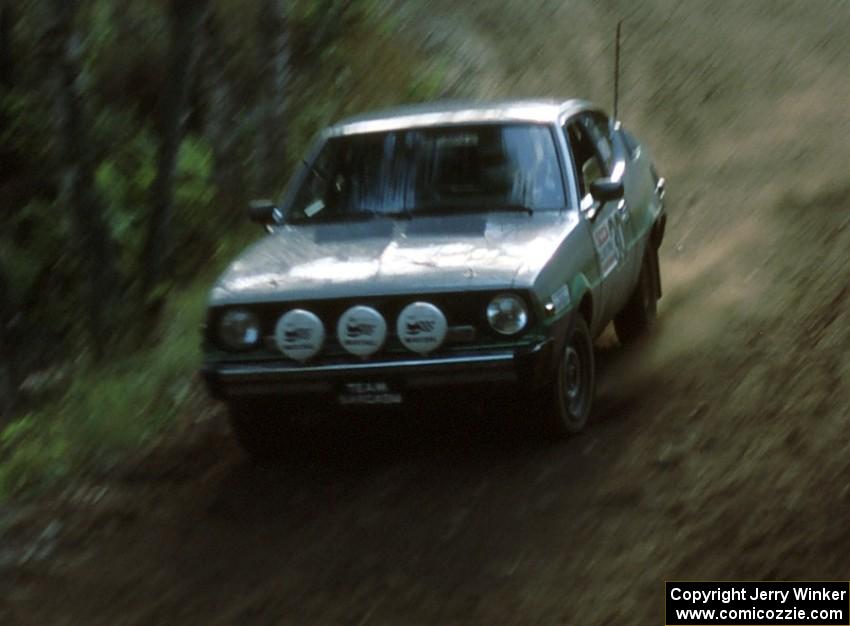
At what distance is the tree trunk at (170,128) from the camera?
1454 cm

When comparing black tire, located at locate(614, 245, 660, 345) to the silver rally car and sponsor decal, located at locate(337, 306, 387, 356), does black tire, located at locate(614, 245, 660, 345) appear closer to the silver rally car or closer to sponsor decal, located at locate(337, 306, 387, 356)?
the silver rally car

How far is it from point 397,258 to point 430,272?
29cm

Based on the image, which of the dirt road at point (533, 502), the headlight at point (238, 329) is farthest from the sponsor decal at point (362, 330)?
the dirt road at point (533, 502)

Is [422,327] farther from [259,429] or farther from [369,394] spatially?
[259,429]

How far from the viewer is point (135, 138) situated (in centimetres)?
2044

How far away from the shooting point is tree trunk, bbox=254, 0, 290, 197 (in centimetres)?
1689

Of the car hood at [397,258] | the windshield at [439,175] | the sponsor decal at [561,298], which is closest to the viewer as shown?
the car hood at [397,258]

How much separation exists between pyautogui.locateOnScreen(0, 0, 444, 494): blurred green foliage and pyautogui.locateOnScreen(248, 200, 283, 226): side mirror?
3894mm

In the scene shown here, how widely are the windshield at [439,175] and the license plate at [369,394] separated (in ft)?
4.20

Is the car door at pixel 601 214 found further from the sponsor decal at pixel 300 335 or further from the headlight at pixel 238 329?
the headlight at pixel 238 329

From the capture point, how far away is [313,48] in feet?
67.6

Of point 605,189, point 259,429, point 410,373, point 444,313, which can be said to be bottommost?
point 259,429

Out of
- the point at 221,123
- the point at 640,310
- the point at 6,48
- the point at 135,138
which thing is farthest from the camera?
the point at 135,138

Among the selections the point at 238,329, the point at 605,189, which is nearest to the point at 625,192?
the point at 605,189
